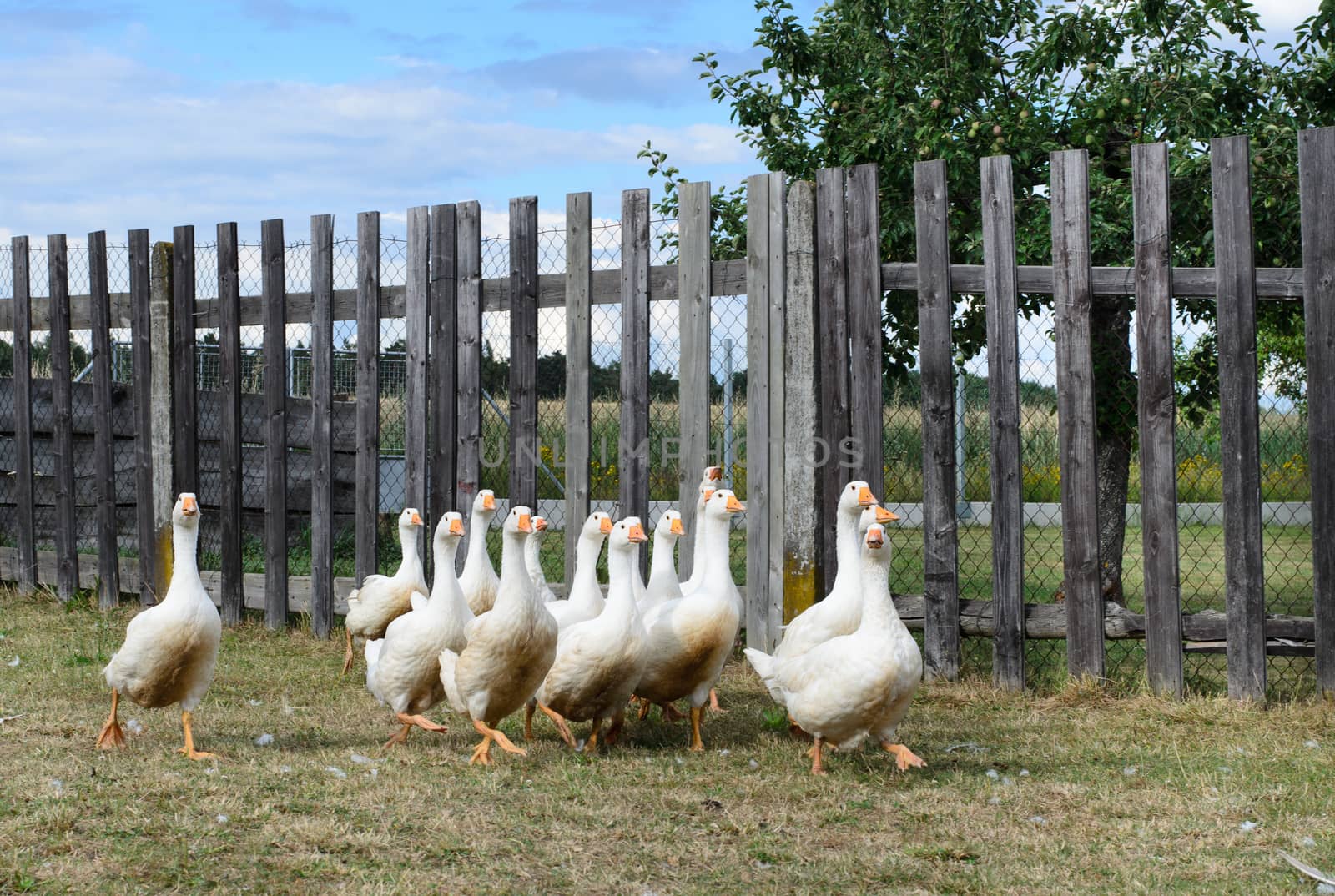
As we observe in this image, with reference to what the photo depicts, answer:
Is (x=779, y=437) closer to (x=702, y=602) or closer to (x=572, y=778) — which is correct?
(x=702, y=602)

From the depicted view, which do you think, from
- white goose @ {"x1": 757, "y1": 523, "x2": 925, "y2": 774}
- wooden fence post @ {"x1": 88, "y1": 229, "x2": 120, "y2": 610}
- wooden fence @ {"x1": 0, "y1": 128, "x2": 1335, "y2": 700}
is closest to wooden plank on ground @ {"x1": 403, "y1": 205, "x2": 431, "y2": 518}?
wooden fence @ {"x1": 0, "y1": 128, "x2": 1335, "y2": 700}

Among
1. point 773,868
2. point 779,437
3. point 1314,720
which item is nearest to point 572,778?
point 773,868

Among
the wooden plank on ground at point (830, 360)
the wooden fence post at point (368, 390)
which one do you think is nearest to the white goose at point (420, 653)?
the wooden plank on ground at point (830, 360)

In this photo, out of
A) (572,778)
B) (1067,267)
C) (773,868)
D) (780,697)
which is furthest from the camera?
(1067,267)

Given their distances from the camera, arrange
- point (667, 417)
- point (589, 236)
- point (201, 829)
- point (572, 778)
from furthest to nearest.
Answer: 1. point (667, 417)
2. point (589, 236)
3. point (572, 778)
4. point (201, 829)

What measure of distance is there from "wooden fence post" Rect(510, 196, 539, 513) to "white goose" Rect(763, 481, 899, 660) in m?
2.55

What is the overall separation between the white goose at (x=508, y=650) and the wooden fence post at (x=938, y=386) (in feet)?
8.13

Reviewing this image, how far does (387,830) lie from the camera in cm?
447

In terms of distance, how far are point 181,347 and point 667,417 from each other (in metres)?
4.50

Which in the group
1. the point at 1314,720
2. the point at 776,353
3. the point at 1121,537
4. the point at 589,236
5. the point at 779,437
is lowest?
the point at 1314,720

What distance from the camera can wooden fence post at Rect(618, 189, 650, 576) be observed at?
7711mm

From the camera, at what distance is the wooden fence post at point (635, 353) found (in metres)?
7.71

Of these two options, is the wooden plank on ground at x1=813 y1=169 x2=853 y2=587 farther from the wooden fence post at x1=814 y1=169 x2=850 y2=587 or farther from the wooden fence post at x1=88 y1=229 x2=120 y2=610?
the wooden fence post at x1=88 y1=229 x2=120 y2=610

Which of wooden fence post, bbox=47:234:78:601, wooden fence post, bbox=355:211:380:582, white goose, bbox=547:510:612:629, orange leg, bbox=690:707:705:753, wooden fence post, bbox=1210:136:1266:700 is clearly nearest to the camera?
orange leg, bbox=690:707:705:753
